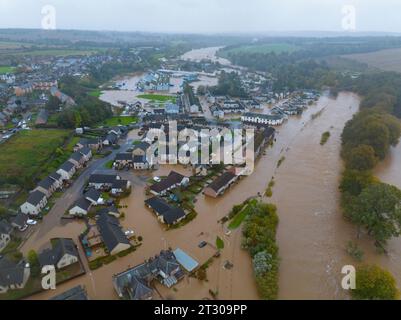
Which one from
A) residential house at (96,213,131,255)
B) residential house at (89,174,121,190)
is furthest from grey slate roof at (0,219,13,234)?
residential house at (89,174,121,190)

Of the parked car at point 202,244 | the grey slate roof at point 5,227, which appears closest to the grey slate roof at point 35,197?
the grey slate roof at point 5,227

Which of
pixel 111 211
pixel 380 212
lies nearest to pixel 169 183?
pixel 111 211

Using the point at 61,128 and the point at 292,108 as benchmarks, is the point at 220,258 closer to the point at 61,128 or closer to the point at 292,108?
the point at 61,128

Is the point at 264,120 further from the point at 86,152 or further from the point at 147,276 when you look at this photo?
the point at 147,276

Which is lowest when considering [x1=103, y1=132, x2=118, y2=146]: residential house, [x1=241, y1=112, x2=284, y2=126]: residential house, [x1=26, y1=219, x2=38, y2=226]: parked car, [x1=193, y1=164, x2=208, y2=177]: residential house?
[x1=26, y1=219, x2=38, y2=226]: parked car

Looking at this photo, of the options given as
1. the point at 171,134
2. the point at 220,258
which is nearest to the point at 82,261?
the point at 220,258

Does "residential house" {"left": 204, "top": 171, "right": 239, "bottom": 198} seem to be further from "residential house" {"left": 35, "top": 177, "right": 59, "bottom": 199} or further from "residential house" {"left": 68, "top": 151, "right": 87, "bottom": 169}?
"residential house" {"left": 68, "top": 151, "right": 87, "bottom": 169}

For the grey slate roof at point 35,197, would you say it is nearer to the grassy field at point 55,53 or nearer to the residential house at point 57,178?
the residential house at point 57,178
